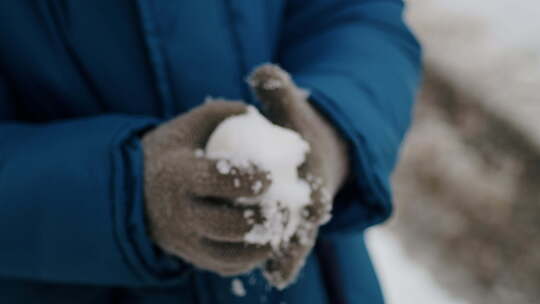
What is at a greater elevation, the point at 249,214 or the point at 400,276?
the point at 249,214

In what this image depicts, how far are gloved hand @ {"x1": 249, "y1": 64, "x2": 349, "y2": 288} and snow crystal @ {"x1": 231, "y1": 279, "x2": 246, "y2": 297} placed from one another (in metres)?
0.11

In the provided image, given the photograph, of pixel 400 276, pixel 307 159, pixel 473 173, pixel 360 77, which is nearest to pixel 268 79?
pixel 307 159

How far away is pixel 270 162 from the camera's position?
461 millimetres

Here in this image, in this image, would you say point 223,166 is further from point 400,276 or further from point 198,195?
point 400,276

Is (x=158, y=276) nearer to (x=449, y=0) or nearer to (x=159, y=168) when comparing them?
(x=159, y=168)

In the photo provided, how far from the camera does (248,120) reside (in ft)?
1.60

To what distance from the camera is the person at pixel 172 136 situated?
48 centimetres

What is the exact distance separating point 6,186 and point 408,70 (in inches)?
23.5

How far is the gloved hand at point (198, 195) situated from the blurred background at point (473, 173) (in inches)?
48.5

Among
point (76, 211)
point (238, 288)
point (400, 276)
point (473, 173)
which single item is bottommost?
point (400, 276)

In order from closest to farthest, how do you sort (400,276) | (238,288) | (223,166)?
(223,166) → (238,288) → (400,276)

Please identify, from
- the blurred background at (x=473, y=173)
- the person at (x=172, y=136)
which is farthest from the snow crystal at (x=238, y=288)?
the blurred background at (x=473, y=173)

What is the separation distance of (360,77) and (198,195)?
0.33 metres

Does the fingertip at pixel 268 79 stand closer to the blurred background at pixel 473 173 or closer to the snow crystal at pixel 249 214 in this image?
the snow crystal at pixel 249 214
